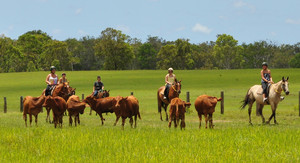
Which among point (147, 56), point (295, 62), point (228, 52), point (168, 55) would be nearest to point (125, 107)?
point (168, 55)

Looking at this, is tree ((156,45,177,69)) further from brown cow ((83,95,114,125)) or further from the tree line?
brown cow ((83,95,114,125))

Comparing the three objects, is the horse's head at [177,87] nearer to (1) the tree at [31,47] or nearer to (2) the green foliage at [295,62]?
(1) the tree at [31,47]

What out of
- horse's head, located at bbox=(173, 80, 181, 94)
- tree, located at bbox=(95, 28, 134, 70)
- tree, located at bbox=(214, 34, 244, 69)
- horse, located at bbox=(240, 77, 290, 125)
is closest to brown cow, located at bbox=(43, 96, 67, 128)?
horse's head, located at bbox=(173, 80, 181, 94)

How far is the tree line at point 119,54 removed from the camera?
113 metres

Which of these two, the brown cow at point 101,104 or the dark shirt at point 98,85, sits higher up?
the dark shirt at point 98,85

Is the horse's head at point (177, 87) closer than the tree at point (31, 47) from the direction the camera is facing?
Yes

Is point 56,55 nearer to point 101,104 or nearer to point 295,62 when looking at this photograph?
point 295,62

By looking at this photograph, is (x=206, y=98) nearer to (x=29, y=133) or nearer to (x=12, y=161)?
(x=29, y=133)

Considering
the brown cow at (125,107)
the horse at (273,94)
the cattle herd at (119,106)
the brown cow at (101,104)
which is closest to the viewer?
the cattle herd at (119,106)

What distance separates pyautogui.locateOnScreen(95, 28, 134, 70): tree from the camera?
4353 inches

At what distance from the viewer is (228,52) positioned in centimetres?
13362

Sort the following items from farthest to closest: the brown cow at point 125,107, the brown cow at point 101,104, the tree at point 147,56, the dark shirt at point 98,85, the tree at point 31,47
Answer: the tree at point 147,56, the tree at point 31,47, the dark shirt at point 98,85, the brown cow at point 101,104, the brown cow at point 125,107

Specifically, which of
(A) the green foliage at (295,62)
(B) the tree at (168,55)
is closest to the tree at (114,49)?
(B) the tree at (168,55)

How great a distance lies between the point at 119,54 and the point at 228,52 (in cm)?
3913
